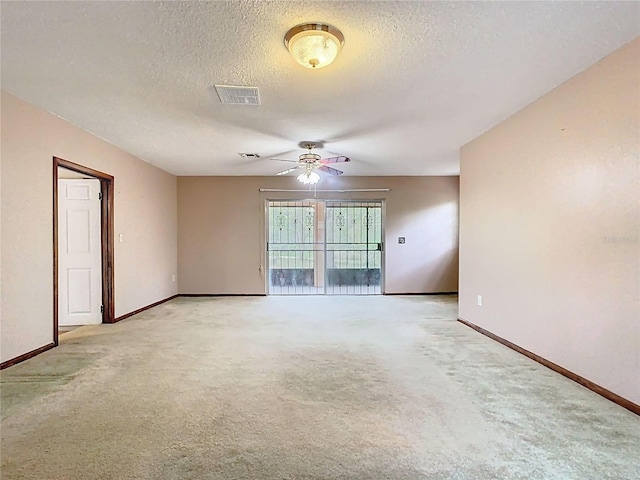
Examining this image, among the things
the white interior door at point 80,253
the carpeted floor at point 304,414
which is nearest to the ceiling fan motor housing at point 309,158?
the carpeted floor at point 304,414

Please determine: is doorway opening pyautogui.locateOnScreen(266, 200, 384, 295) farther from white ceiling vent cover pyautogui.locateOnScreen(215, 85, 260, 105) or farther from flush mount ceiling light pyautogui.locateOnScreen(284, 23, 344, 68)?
flush mount ceiling light pyautogui.locateOnScreen(284, 23, 344, 68)

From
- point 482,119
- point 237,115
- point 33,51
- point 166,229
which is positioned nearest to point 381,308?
point 482,119

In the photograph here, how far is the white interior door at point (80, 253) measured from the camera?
471 cm

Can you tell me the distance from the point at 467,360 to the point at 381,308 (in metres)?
2.48

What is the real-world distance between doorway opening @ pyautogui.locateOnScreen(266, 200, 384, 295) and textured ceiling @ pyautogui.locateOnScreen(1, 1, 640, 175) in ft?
9.81

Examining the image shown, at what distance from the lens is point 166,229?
21.7 feet

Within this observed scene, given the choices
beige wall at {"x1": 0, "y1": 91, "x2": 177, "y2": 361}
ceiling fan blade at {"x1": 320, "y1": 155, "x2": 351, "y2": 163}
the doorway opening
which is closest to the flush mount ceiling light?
ceiling fan blade at {"x1": 320, "y1": 155, "x2": 351, "y2": 163}

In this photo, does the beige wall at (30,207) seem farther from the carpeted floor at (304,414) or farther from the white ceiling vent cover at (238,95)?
the white ceiling vent cover at (238,95)

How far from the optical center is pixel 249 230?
711cm

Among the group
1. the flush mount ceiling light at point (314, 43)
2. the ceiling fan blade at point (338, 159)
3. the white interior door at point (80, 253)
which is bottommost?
the white interior door at point (80, 253)

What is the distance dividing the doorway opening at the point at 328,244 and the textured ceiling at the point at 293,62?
299 cm

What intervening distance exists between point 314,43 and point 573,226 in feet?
7.91

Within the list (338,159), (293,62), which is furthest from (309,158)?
(293,62)

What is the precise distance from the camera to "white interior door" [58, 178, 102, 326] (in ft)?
15.5
